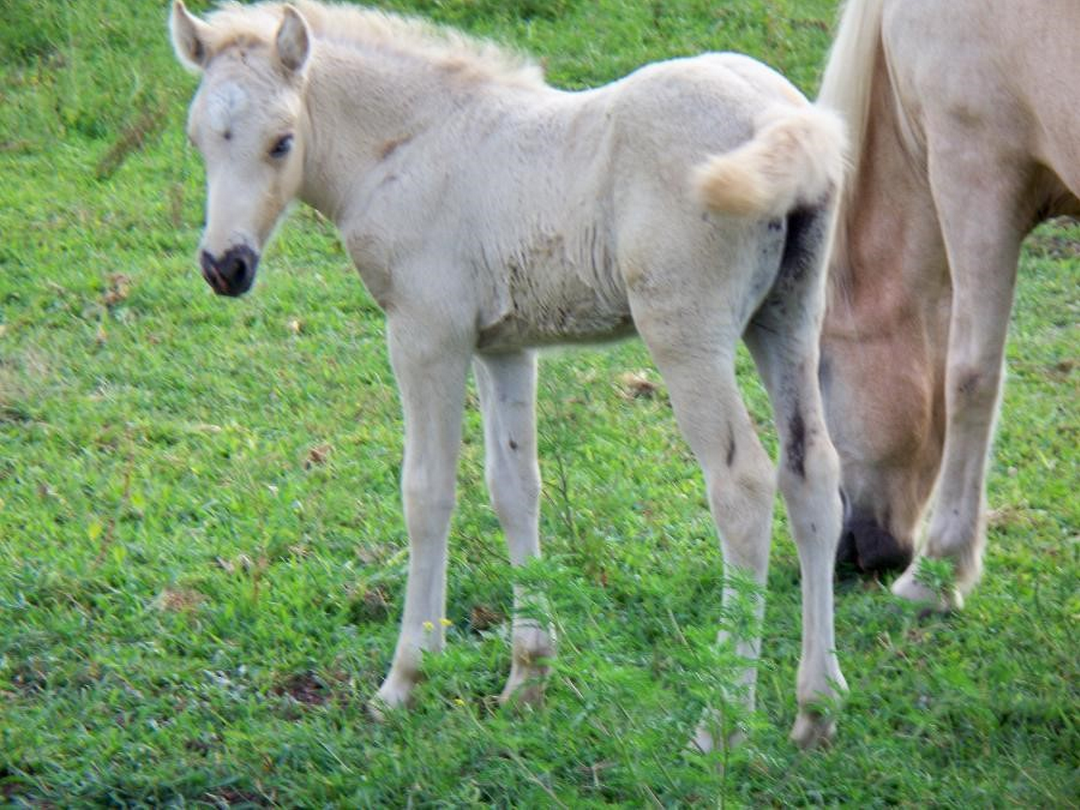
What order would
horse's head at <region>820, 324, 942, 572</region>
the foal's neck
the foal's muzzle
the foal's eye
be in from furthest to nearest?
horse's head at <region>820, 324, 942, 572</region>
the foal's neck
the foal's eye
the foal's muzzle

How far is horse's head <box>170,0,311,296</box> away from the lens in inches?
148

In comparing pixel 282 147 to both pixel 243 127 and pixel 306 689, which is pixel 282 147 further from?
pixel 306 689

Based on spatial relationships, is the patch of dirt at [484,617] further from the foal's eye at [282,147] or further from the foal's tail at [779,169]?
the foal's tail at [779,169]

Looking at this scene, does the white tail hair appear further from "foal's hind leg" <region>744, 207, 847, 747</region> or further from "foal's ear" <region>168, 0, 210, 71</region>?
"foal's ear" <region>168, 0, 210, 71</region>

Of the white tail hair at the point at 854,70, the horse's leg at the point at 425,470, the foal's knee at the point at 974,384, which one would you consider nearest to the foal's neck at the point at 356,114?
the horse's leg at the point at 425,470

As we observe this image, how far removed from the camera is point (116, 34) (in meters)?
9.89

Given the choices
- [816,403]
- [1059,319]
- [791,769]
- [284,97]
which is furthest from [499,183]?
[1059,319]

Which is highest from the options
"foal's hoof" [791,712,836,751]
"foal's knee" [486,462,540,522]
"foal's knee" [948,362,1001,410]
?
"foal's knee" [948,362,1001,410]

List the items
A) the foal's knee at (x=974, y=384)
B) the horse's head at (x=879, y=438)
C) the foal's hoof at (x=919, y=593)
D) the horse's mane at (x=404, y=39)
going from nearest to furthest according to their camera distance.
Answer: the horse's mane at (x=404, y=39) → the foal's hoof at (x=919, y=593) → the foal's knee at (x=974, y=384) → the horse's head at (x=879, y=438)

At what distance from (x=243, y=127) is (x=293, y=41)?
0.25m

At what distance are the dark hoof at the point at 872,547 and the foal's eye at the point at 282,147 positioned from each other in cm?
205

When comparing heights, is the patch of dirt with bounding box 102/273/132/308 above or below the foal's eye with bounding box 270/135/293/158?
below

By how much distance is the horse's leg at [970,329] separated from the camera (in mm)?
4391

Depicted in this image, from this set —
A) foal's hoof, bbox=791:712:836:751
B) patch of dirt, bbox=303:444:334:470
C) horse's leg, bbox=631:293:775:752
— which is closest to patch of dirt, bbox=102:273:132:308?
patch of dirt, bbox=303:444:334:470
